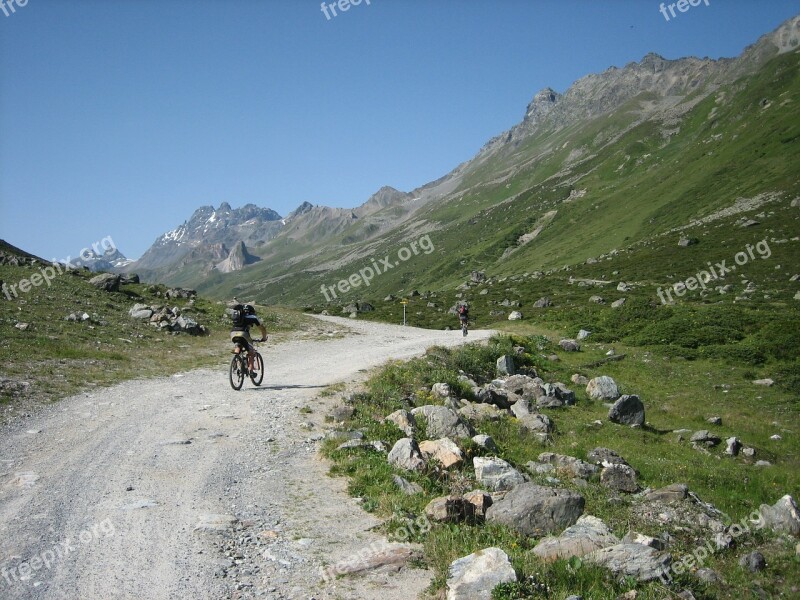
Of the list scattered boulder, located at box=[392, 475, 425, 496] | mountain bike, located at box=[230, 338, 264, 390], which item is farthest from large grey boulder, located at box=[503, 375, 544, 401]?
scattered boulder, located at box=[392, 475, 425, 496]

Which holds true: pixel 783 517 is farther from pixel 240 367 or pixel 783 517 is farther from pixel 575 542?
pixel 240 367

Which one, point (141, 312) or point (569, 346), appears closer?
point (141, 312)

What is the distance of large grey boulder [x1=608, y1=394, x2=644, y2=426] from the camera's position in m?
20.1

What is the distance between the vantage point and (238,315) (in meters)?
18.6

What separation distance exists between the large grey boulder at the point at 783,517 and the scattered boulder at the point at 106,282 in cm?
3930

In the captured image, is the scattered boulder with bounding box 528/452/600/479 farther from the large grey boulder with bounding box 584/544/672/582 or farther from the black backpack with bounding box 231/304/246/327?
the black backpack with bounding box 231/304/246/327

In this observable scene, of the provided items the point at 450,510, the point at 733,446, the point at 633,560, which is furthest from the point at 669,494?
the point at 733,446

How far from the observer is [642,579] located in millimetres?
7328

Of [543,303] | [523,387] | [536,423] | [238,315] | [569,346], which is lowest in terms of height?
[569,346]

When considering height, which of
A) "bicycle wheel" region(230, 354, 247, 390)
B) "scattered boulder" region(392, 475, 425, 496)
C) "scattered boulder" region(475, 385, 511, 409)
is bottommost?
"scattered boulder" region(475, 385, 511, 409)

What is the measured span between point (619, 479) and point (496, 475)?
375 cm

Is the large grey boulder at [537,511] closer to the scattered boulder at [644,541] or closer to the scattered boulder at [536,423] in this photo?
the scattered boulder at [644,541]

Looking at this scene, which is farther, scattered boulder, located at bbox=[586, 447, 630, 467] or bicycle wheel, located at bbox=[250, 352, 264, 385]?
bicycle wheel, located at bbox=[250, 352, 264, 385]

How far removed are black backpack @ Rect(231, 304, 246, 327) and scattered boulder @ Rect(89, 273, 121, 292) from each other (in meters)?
24.1
